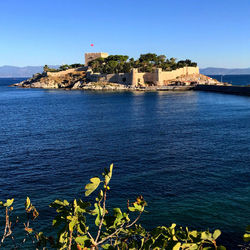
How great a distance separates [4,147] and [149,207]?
89.4ft

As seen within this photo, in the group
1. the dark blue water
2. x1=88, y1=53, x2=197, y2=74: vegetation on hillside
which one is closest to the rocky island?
x1=88, y1=53, x2=197, y2=74: vegetation on hillside

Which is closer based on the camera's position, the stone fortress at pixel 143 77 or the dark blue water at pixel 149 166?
the dark blue water at pixel 149 166

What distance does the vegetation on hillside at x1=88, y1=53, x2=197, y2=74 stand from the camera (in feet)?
543

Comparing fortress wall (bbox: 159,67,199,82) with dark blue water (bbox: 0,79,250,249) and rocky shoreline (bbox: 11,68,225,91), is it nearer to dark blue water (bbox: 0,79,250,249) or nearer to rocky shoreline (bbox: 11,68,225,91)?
rocky shoreline (bbox: 11,68,225,91)

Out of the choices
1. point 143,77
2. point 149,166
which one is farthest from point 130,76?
point 149,166

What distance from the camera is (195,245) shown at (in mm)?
5840

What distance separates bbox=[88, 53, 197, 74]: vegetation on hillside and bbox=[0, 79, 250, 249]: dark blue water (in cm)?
11363

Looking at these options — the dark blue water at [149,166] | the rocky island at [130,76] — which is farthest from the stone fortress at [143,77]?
the dark blue water at [149,166]

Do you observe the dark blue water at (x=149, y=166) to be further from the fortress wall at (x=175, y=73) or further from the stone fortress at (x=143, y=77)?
the fortress wall at (x=175, y=73)

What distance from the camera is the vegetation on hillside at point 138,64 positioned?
16538 centimetres

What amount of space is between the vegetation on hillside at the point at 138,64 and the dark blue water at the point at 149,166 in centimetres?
11363

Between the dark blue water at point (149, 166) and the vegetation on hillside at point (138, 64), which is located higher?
the vegetation on hillside at point (138, 64)

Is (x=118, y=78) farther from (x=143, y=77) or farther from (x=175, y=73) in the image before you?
(x=175, y=73)

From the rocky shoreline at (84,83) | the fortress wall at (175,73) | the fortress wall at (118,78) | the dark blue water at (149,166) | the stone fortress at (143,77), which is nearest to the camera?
the dark blue water at (149,166)
